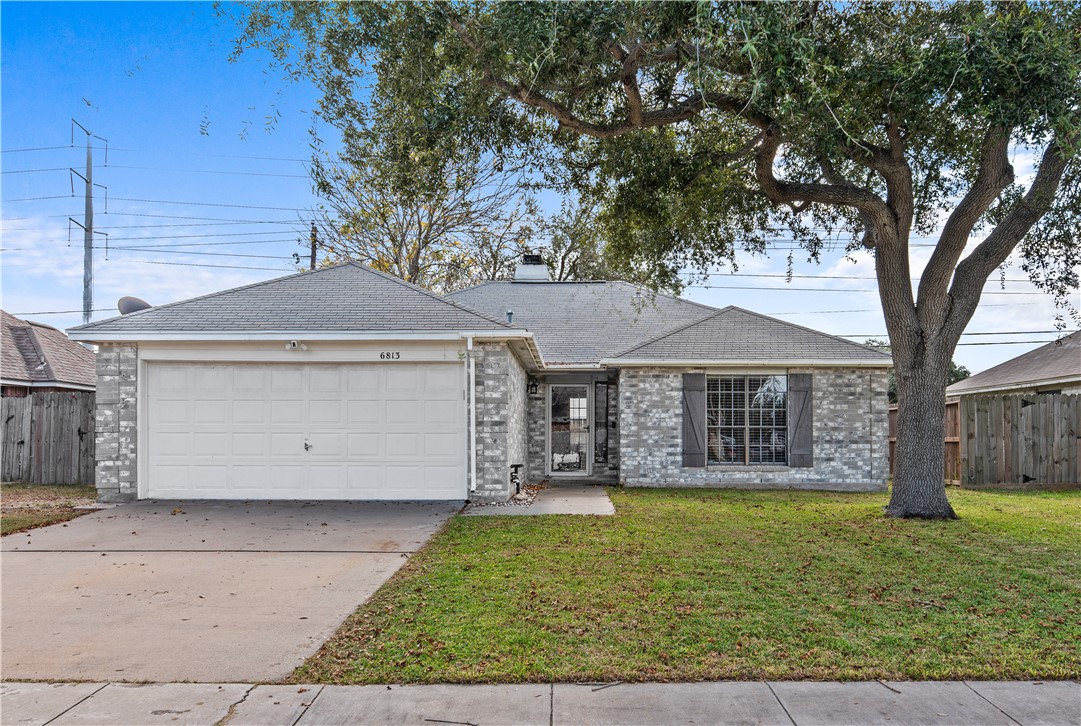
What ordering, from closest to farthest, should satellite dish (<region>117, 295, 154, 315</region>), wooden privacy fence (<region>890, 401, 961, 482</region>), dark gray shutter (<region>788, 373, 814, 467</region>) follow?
satellite dish (<region>117, 295, 154, 315</region>)
dark gray shutter (<region>788, 373, 814, 467</region>)
wooden privacy fence (<region>890, 401, 961, 482</region>)

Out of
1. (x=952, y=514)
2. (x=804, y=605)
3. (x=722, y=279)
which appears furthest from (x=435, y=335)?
(x=722, y=279)

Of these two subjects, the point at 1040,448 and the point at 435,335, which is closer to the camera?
the point at 435,335

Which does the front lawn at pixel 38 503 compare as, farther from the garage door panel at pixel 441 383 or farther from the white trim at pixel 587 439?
the white trim at pixel 587 439

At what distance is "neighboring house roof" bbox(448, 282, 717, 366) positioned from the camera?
15.3 metres

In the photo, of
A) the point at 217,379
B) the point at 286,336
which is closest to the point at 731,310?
the point at 286,336

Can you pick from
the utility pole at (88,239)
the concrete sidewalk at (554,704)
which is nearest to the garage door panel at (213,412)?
the concrete sidewalk at (554,704)

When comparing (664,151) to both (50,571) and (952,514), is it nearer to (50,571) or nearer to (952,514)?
(952,514)

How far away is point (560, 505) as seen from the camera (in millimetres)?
10781

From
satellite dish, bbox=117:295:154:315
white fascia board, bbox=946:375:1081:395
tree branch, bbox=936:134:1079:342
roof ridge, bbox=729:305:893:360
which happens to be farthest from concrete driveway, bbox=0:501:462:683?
white fascia board, bbox=946:375:1081:395

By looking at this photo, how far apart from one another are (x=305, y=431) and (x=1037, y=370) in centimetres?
1717

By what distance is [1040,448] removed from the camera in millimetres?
13680

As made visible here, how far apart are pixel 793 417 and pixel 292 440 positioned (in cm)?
949

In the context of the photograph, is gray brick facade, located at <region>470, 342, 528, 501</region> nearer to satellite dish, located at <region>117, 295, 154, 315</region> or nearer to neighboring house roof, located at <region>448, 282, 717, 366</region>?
neighboring house roof, located at <region>448, 282, 717, 366</region>

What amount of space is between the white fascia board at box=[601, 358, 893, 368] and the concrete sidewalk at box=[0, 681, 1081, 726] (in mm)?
9687
